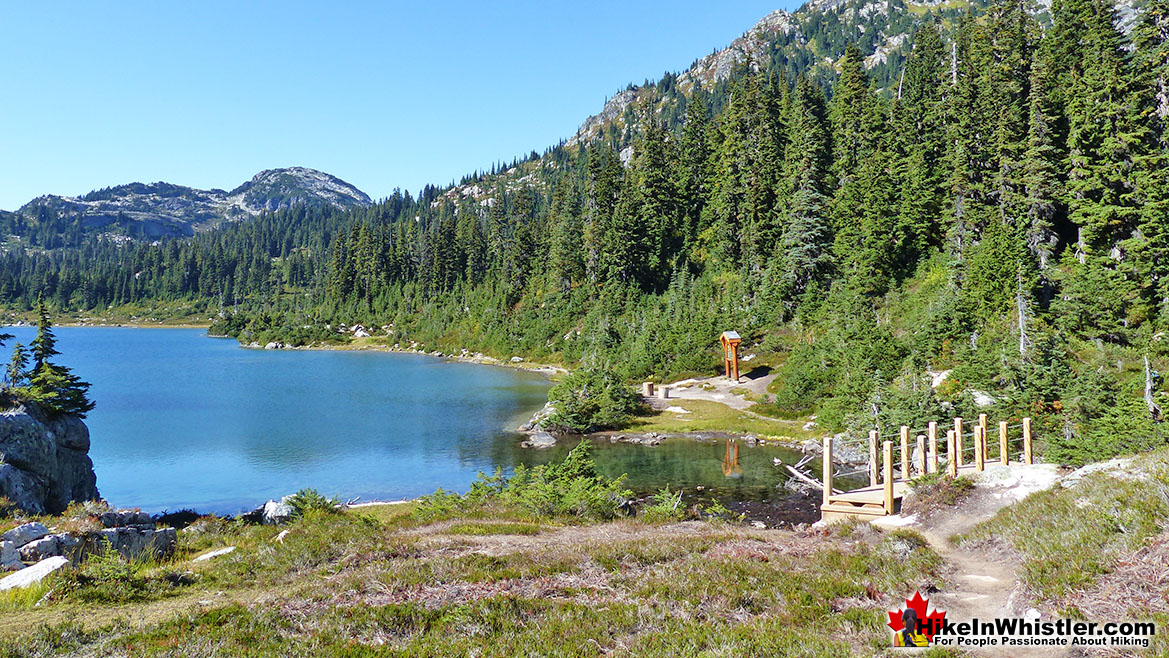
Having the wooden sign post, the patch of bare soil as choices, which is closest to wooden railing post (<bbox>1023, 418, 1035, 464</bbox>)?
the patch of bare soil

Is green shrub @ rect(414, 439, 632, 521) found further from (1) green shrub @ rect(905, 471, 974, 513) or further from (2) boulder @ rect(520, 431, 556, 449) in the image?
(2) boulder @ rect(520, 431, 556, 449)

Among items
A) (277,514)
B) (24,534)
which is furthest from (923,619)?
(277,514)

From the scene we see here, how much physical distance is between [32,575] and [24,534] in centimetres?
364

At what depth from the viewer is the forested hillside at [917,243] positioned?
35025 millimetres

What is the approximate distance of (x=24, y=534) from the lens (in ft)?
43.4

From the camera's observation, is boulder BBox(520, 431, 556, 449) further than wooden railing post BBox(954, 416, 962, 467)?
Yes

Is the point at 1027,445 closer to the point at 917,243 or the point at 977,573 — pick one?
the point at 977,573

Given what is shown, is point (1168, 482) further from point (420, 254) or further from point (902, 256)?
point (420, 254)

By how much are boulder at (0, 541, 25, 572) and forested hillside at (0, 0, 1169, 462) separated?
2995 cm

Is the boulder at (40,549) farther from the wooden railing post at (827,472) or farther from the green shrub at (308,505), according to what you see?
the wooden railing post at (827,472)

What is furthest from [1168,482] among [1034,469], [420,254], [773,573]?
[420,254]

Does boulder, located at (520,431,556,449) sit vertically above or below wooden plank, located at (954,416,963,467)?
below

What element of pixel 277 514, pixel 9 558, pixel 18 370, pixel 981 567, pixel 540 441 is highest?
pixel 18 370

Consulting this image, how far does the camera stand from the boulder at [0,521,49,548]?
12.9m
